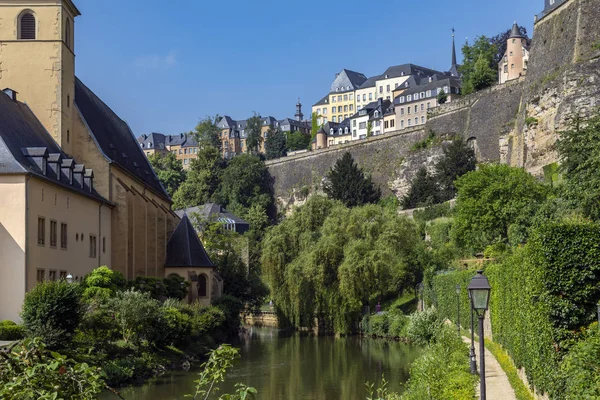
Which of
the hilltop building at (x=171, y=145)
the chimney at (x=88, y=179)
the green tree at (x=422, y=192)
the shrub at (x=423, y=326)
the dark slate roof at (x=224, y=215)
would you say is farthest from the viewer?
the hilltop building at (x=171, y=145)

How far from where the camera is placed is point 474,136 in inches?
2874

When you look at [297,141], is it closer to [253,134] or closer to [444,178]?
[253,134]

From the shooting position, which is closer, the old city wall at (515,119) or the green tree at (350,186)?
the old city wall at (515,119)

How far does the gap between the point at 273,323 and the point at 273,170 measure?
3632cm

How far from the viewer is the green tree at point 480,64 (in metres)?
81.4

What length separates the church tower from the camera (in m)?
40.0

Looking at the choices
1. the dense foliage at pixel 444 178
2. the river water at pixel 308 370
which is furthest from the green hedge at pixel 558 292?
the dense foliage at pixel 444 178

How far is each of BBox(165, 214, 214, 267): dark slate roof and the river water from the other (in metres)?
6.43

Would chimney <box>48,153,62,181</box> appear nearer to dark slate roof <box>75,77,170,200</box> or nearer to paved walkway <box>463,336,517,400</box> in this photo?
dark slate roof <box>75,77,170,200</box>

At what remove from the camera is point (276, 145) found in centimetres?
12581

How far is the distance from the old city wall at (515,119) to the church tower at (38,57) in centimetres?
3023

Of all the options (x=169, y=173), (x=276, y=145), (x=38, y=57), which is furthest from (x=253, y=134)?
(x=38, y=57)

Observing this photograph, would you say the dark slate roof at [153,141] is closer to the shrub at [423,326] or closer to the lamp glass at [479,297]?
A: the shrub at [423,326]

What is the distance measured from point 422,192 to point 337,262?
87.9 feet
